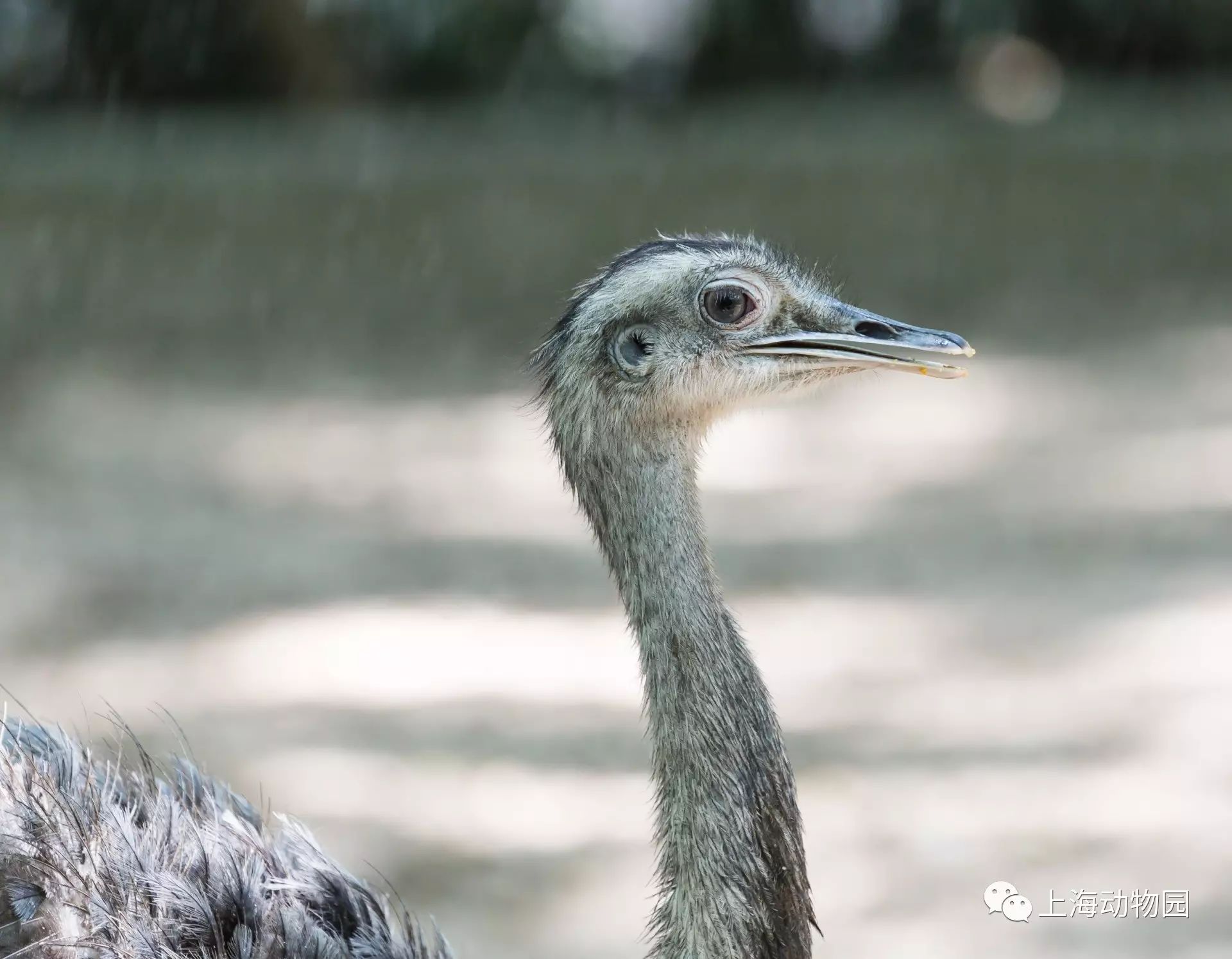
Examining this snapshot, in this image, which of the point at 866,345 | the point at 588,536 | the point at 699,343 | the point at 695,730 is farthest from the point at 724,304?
the point at 588,536

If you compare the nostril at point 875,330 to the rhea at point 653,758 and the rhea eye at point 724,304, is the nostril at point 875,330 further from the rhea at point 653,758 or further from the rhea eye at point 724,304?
the rhea eye at point 724,304

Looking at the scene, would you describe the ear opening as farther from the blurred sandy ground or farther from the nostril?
the blurred sandy ground

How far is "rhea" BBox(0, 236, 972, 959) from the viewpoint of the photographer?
96.9 inches

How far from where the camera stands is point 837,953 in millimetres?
3643

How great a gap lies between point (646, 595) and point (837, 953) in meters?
1.38

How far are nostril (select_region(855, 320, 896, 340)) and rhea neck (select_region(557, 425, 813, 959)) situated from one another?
321 millimetres

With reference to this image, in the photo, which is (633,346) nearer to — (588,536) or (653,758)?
(653,758)

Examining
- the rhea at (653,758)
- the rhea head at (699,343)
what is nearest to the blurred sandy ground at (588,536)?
the rhea at (653,758)

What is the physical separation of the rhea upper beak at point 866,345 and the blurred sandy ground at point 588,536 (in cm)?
149

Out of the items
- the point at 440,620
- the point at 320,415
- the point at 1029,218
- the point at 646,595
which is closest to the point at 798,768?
the point at 440,620

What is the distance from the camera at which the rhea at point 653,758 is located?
246 cm

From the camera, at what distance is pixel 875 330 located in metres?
2.72

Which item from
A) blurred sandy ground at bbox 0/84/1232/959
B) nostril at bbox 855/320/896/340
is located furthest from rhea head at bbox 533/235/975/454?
blurred sandy ground at bbox 0/84/1232/959

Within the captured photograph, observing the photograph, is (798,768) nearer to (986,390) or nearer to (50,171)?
(986,390)
